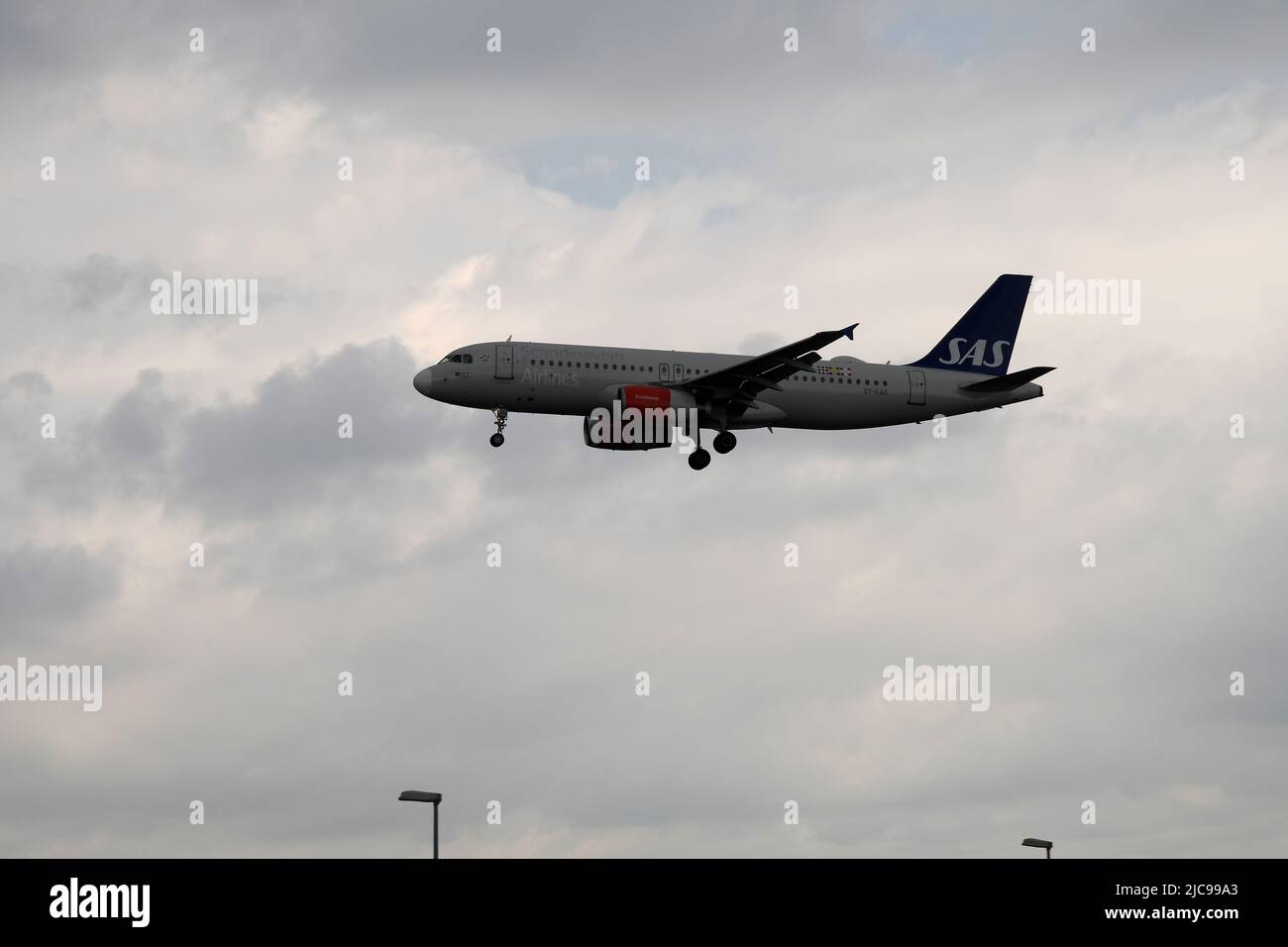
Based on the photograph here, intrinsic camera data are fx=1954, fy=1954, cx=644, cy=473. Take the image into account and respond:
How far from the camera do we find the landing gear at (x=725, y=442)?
293 feet

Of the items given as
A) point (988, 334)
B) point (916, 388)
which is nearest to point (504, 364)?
point (916, 388)

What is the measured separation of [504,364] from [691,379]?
872 cm

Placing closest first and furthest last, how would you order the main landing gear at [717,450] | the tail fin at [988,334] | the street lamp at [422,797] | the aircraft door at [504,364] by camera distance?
the street lamp at [422,797] → the aircraft door at [504,364] → the main landing gear at [717,450] → the tail fin at [988,334]

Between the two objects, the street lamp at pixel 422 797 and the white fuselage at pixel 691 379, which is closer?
the street lamp at pixel 422 797

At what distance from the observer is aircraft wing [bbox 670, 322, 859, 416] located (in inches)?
3302

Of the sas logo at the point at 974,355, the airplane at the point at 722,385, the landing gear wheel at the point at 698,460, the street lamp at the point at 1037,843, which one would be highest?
the sas logo at the point at 974,355

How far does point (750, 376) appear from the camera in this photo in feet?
282

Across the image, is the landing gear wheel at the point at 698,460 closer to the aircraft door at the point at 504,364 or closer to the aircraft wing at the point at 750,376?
the aircraft wing at the point at 750,376

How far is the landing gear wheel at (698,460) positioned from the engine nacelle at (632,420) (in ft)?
15.4

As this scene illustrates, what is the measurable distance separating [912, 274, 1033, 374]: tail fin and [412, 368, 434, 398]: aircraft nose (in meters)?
25.6

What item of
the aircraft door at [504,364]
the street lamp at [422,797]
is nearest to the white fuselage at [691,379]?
the aircraft door at [504,364]
